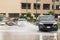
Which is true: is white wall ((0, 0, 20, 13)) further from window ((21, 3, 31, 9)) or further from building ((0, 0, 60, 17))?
window ((21, 3, 31, 9))

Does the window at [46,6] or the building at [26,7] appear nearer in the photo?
the building at [26,7]

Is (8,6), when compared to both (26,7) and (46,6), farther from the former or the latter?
(46,6)

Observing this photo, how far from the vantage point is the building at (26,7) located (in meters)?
80.0

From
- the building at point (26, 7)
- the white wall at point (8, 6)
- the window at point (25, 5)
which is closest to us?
the white wall at point (8, 6)

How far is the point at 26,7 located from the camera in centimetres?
8275

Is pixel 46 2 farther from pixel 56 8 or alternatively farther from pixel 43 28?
pixel 43 28

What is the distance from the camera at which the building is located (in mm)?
80000

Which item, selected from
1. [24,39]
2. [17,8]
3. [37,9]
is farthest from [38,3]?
[24,39]

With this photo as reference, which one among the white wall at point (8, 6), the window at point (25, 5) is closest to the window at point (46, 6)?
the window at point (25, 5)

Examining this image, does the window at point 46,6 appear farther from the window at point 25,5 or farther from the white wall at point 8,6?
the white wall at point 8,6

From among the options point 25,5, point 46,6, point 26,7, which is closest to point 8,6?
point 25,5

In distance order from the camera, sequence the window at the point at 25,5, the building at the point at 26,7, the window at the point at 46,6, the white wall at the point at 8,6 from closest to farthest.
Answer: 1. the white wall at the point at 8,6
2. the building at the point at 26,7
3. the window at the point at 25,5
4. the window at the point at 46,6

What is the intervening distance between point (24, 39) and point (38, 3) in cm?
6781

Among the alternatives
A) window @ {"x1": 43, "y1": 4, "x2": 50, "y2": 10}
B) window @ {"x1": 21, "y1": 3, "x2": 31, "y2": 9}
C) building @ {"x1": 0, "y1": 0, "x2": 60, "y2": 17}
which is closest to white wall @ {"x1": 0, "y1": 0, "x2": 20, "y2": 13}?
building @ {"x1": 0, "y1": 0, "x2": 60, "y2": 17}
